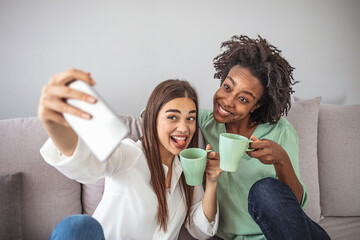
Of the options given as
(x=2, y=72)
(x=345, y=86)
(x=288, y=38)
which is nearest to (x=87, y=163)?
(x=2, y=72)

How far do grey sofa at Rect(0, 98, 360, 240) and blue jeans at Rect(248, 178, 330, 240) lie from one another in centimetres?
41

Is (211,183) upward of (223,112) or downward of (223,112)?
downward

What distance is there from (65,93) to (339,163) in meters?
1.54

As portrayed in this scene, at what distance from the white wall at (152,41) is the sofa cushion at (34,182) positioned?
37 centimetres

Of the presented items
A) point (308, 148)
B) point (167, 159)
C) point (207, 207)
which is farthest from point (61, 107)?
point (308, 148)

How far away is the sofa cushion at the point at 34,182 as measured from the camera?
1134mm

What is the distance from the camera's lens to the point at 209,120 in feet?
4.31

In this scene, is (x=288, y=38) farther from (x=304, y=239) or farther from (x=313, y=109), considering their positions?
(x=304, y=239)

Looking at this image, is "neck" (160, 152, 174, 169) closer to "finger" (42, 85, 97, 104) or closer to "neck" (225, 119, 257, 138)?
"neck" (225, 119, 257, 138)

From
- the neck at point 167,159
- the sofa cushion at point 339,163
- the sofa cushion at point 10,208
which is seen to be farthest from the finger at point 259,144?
the sofa cushion at point 10,208

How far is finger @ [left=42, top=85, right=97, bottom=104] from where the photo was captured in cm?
54

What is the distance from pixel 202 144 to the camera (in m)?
1.38

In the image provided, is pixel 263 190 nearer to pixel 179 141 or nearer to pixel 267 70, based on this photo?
pixel 179 141

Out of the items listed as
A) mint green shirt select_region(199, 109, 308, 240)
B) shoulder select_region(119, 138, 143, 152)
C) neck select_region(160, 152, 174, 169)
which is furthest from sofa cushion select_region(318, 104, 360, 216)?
shoulder select_region(119, 138, 143, 152)
